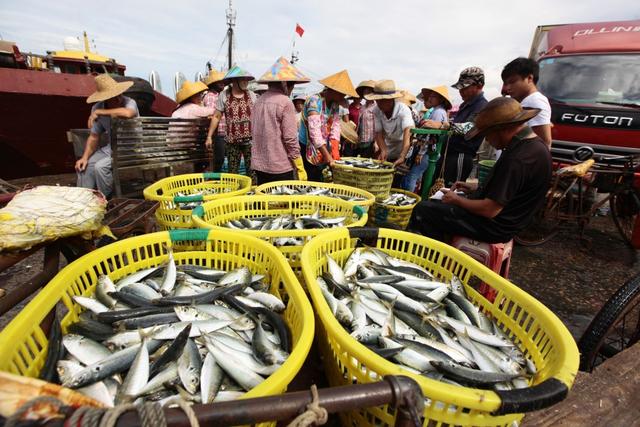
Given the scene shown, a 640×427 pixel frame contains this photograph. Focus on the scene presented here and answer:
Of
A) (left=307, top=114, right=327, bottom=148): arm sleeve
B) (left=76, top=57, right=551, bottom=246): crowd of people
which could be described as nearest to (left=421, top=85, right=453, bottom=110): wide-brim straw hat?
(left=76, top=57, right=551, bottom=246): crowd of people

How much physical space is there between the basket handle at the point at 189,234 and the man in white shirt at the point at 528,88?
367cm

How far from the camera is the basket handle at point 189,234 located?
2.23 meters

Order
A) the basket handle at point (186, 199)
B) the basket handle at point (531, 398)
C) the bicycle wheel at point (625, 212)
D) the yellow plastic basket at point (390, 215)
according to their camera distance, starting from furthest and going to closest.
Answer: the bicycle wheel at point (625, 212)
the yellow plastic basket at point (390, 215)
the basket handle at point (186, 199)
the basket handle at point (531, 398)

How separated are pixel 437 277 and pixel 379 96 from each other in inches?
138

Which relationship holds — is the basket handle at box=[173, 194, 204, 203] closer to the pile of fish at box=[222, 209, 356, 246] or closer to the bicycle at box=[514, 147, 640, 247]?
the pile of fish at box=[222, 209, 356, 246]

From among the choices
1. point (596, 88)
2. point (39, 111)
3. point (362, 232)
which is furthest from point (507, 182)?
point (39, 111)

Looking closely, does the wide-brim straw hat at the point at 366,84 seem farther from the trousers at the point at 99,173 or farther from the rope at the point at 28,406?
the rope at the point at 28,406

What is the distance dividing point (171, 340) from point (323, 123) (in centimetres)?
409

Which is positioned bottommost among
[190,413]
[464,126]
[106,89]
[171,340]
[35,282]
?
[171,340]

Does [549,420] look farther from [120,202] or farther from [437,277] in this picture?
[120,202]

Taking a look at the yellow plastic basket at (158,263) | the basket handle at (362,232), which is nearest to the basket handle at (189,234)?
the yellow plastic basket at (158,263)

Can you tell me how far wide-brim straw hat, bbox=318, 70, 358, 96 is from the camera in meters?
4.88

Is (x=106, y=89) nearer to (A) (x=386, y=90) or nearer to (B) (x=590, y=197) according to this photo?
(A) (x=386, y=90)

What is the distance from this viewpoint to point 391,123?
17.2 ft
